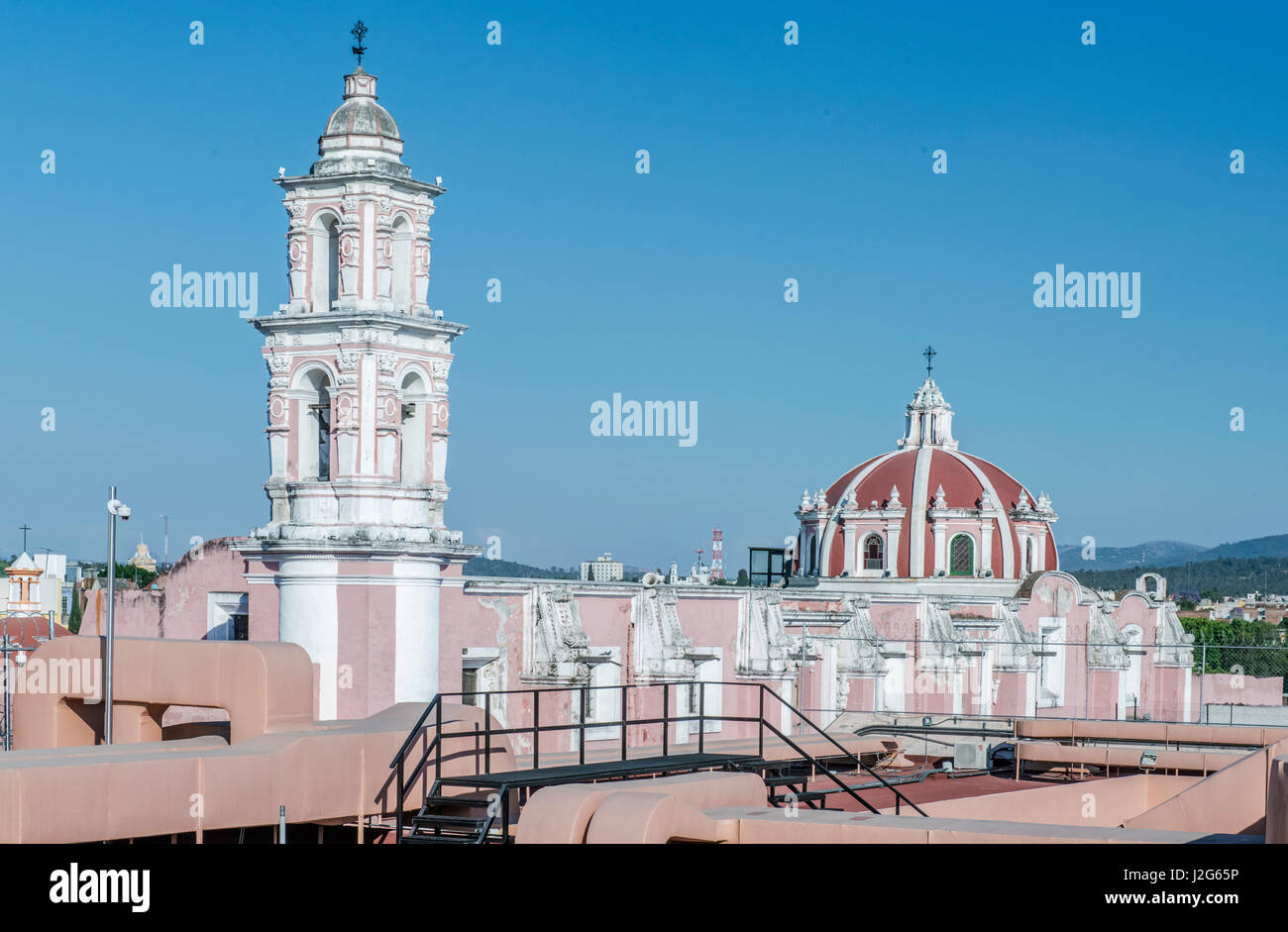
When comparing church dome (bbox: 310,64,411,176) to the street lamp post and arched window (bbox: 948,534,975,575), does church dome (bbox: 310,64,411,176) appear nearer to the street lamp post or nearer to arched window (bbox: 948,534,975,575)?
the street lamp post

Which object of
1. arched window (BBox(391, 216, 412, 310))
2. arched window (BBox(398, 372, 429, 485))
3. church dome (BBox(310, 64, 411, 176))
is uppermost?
church dome (BBox(310, 64, 411, 176))

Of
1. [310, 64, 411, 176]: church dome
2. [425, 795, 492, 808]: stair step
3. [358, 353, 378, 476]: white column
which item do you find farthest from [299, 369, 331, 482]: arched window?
[425, 795, 492, 808]: stair step

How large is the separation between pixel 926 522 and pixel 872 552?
2.37m

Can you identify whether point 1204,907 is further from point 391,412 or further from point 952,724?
point 952,724

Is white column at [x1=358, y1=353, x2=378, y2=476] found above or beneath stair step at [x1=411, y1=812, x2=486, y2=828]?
above

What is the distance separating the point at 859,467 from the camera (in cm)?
6138

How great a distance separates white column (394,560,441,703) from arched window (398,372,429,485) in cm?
157

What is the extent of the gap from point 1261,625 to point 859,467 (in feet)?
142

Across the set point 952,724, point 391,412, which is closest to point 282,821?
point 391,412

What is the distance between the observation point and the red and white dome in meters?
56.7

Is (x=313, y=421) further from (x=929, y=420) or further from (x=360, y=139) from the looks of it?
(x=929, y=420)

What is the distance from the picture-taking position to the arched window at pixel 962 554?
56.7m

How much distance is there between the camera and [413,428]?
2797 cm

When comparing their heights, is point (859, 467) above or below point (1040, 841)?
above
